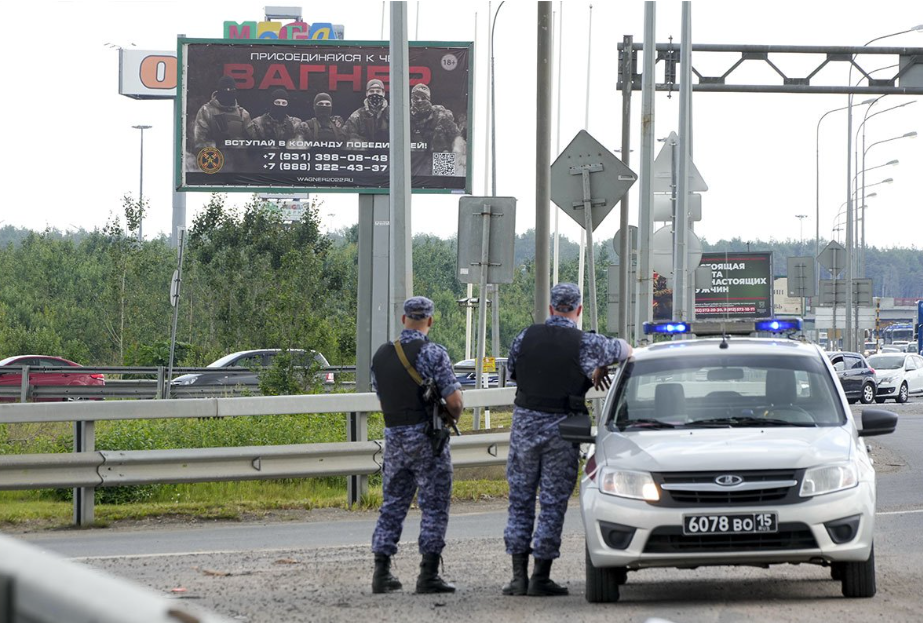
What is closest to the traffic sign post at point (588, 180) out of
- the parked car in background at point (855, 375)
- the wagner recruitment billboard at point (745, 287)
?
the parked car in background at point (855, 375)

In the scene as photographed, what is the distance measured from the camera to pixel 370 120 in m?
31.5

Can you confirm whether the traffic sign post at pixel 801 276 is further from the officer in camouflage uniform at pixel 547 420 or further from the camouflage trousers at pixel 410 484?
the camouflage trousers at pixel 410 484

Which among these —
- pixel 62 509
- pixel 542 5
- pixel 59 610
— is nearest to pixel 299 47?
pixel 542 5

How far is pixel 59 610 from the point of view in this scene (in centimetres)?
165

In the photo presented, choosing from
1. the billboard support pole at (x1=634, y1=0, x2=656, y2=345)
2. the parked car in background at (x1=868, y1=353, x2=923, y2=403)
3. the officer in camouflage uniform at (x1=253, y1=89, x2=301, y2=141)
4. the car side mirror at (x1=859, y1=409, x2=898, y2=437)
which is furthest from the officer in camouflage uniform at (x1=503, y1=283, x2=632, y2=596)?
the parked car in background at (x1=868, y1=353, x2=923, y2=403)

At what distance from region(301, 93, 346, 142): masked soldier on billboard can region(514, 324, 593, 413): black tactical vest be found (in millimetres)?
23633

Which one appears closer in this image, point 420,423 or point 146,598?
point 146,598

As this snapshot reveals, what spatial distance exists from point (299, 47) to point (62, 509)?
19.5 metres

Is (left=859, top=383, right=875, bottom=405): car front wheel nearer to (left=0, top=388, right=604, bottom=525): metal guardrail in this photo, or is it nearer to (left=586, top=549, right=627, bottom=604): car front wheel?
(left=0, top=388, right=604, bottom=525): metal guardrail

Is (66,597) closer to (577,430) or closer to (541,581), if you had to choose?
(577,430)

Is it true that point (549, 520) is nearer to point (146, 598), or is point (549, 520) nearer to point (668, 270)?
point (146, 598)

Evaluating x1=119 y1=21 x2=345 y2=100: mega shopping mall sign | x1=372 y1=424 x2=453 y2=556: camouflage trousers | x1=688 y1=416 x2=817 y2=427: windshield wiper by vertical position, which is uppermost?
x1=119 y1=21 x2=345 y2=100: mega shopping mall sign

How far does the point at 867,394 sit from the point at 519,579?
33.6 m

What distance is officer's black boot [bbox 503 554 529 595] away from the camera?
319 inches
